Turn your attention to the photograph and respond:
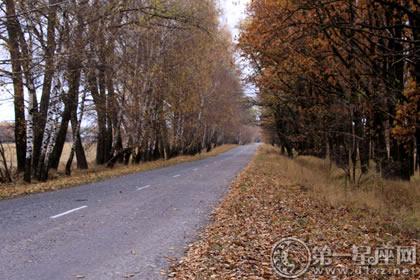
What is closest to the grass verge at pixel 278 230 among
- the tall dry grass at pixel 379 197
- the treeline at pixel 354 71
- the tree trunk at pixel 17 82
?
the tall dry grass at pixel 379 197

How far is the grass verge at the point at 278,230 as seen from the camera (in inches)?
291

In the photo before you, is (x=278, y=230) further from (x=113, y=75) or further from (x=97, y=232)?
(x=113, y=75)

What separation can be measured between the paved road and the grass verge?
52cm

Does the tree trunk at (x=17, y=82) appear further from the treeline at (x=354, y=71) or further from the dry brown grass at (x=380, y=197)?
the dry brown grass at (x=380, y=197)

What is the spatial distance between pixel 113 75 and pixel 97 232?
73.8ft

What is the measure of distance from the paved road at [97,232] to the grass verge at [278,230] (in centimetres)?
52

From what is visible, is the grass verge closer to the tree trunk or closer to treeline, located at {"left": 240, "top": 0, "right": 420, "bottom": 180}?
treeline, located at {"left": 240, "top": 0, "right": 420, "bottom": 180}

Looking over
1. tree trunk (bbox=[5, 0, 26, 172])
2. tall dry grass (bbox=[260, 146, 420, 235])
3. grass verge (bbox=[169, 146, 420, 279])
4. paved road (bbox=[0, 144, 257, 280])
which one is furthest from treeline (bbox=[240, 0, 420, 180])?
tree trunk (bbox=[5, 0, 26, 172])

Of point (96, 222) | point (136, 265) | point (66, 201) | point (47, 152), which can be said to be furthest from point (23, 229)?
point (47, 152)

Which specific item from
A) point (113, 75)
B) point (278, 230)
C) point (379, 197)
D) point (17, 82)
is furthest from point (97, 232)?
point (113, 75)

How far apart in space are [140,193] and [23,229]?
722cm

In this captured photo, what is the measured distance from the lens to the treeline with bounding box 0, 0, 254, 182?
20156mm

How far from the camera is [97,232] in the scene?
991 centimetres

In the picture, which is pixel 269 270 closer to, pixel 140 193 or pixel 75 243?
pixel 75 243
